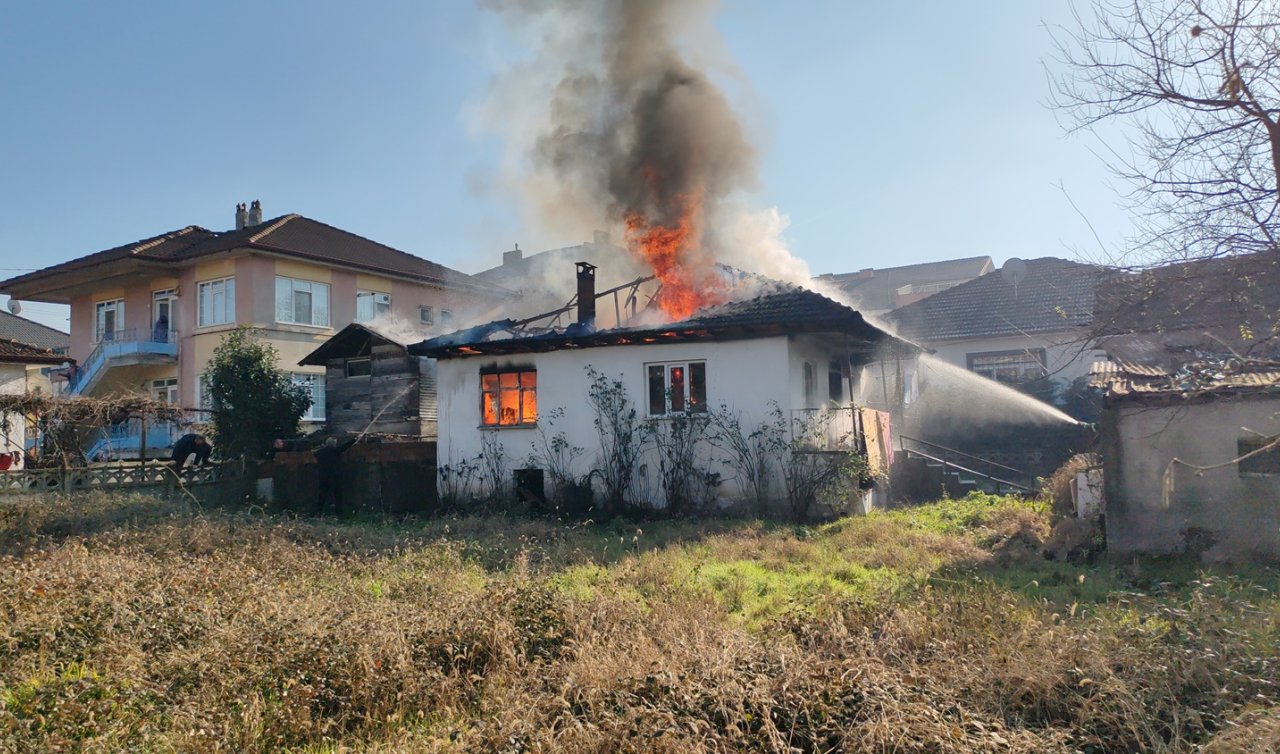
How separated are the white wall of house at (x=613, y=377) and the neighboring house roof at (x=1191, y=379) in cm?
537

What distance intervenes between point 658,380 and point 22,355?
1777 centimetres

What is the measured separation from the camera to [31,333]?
1902 inches

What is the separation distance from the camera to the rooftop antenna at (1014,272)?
29156mm

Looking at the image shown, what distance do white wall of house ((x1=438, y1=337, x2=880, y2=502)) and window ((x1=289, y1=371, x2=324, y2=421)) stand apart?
432 inches

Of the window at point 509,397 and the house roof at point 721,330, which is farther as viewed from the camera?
the window at point 509,397

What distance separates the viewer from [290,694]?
596 cm

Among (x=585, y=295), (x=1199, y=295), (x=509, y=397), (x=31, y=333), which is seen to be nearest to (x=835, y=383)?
(x=585, y=295)

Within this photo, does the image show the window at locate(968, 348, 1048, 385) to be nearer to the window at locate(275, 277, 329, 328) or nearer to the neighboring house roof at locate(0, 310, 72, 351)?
the window at locate(275, 277, 329, 328)

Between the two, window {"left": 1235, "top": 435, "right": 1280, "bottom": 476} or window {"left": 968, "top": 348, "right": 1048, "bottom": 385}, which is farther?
window {"left": 968, "top": 348, "right": 1048, "bottom": 385}

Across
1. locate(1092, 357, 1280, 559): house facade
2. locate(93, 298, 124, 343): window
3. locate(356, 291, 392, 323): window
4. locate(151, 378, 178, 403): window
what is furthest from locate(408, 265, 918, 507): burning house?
locate(93, 298, 124, 343): window

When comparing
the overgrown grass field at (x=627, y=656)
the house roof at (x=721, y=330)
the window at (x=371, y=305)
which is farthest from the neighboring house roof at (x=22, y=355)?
the overgrown grass field at (x=627, y=656)

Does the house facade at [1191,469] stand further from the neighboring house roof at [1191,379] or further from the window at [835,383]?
the window at [835,383]

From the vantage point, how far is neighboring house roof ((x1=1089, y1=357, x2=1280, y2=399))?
7438 millimetres

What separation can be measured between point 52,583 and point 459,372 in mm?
11020
